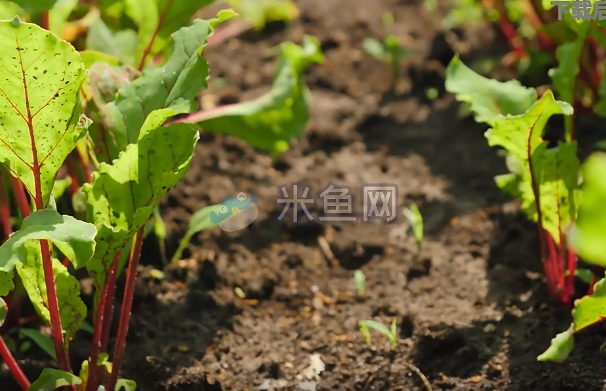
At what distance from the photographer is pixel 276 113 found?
200 centimetres

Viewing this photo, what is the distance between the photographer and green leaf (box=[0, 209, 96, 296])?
3.44 feet

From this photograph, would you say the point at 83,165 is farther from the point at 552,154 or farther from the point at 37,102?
the point at 552,154

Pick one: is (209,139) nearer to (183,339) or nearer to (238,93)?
(238,93)

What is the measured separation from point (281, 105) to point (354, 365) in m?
0.67

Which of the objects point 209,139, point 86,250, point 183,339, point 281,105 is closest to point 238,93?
point 209,139

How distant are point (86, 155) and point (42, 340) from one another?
460 mm

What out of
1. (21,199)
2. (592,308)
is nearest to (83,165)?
(21,199)

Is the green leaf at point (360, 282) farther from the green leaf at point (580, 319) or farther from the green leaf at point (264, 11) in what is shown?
the green leaf at point (264, 11)

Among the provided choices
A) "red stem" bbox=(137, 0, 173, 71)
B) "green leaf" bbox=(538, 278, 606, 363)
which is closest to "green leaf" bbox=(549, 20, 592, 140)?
"green leaf" bbox=(538, 278, 606, 363)

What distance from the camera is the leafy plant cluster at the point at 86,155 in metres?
1.13

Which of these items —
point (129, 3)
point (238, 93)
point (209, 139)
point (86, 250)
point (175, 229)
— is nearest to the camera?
point (86, 250)

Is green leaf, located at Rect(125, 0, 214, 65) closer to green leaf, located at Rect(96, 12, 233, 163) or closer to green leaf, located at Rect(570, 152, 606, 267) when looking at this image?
green leaf, located at Rect(96, 12, 233, 163)

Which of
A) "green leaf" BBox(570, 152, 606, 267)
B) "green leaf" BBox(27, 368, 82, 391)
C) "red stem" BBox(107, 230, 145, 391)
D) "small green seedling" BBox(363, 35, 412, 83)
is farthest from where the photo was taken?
"small green seedling" BBox(363, 35, 412, 83)

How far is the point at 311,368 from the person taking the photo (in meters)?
1.58
